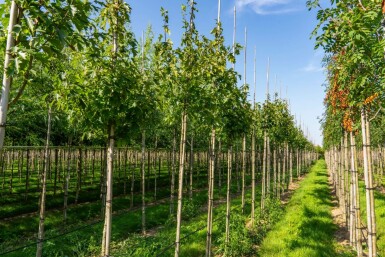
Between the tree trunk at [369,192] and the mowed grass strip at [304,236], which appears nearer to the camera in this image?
the tree trunk at [369,192]

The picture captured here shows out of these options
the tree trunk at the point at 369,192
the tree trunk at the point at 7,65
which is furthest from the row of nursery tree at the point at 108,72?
the tree trunk at the point at 369,192

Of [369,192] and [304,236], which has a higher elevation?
[369,192]

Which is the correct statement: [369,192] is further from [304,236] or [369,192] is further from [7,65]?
[7,65]

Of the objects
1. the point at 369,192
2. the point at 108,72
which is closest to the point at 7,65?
the point at 108,72

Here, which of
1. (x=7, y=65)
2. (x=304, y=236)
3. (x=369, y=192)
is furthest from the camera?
(x=304, y=236)

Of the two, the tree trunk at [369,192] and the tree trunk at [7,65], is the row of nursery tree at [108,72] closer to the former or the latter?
the tree trunk at [7,65]

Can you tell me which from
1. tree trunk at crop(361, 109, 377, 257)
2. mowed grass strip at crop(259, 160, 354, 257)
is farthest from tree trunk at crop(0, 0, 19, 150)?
mowed grass strip at crop(259, 160, 354, 257)

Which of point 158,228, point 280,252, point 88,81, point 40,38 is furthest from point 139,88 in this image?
point 158,228

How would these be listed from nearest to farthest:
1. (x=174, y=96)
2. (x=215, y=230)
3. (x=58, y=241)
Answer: (x=174, y=96)
(x=58, y=241)
(x=215, y=230)

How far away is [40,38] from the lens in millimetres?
2830

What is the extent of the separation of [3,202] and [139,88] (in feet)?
47.5

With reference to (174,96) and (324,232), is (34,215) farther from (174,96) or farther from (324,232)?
(324,232)

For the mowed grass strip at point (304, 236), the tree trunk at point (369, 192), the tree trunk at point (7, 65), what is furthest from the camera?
the mowed grass strip at point (304, 236)

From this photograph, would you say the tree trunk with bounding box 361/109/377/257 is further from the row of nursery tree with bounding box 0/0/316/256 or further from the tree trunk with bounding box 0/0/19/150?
the tree trunk with bounding box 0/0/19/150
